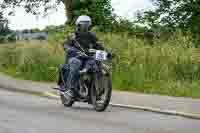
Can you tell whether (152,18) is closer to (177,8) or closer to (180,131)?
(177,8)

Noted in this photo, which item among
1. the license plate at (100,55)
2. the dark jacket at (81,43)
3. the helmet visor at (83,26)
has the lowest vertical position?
the license plate at (100,55)

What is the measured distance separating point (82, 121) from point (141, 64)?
35.0ft

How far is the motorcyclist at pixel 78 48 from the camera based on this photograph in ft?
50.2

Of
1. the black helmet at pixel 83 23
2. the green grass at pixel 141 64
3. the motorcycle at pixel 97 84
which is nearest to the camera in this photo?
the motorcycle at pixel 97 84

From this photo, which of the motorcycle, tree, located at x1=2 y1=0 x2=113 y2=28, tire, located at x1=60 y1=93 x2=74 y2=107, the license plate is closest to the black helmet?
the motorcycle

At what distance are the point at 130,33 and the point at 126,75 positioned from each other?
31.8 feet

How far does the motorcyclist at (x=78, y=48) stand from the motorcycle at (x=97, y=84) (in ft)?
0.38

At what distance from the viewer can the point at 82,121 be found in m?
12.9

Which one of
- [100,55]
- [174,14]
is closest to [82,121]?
[100,55]

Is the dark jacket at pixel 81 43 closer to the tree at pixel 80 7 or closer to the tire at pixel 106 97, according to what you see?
the tire at pixel 106 97

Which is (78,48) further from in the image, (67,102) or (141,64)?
(141,64)

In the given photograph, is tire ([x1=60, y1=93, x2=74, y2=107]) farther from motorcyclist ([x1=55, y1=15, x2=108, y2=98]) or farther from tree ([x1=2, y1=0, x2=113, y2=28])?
tree ([x1=2, y1=0, x2=113, y2=28])

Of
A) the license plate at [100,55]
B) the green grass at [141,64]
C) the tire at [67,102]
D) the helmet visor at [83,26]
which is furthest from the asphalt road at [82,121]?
the green grass at [141,64]

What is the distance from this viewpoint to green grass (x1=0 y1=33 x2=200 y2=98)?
2036cm
